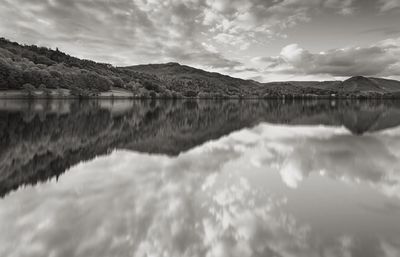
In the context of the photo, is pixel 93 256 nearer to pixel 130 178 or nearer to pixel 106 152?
pixel 130 178

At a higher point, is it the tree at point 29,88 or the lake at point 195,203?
the tree at point 29,88

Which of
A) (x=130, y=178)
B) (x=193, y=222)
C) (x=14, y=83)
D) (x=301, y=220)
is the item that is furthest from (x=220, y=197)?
(x=14, y=83)

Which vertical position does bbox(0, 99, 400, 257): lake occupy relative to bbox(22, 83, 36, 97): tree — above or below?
below

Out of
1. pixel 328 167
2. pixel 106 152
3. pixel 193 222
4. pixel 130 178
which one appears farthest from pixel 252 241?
pixel 106 152

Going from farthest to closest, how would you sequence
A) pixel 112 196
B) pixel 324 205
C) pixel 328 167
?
1. pixel 328 167
2. pixel 112 196
3. pixel 324 205

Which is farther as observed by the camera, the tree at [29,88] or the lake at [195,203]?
the tree at [29,88]

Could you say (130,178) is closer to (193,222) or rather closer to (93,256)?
(193,222)

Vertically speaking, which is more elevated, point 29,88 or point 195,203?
point 29,88

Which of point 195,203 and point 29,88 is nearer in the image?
point 195,203

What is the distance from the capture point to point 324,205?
10.9 metres

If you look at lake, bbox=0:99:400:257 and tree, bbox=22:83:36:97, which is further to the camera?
tree, bbox=22:83:36:97

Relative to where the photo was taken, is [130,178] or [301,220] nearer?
[301,220]

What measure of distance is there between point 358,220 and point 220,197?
212 inches

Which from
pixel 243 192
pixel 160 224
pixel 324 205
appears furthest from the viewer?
pixel 243 192
